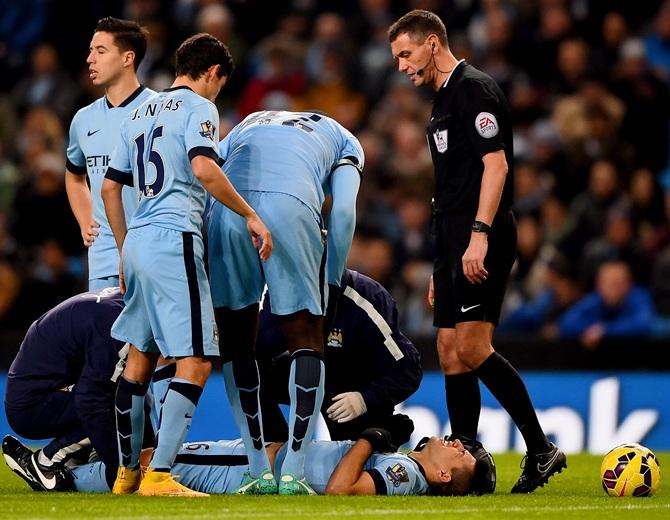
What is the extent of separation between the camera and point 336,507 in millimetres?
5516

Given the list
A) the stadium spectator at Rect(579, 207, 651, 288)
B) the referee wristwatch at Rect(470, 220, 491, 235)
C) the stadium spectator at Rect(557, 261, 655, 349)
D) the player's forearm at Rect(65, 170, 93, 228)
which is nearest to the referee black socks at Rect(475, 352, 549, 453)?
the referee wristwatch at Rect(470, 220, 491, 235)

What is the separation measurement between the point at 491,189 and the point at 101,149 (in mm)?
2225

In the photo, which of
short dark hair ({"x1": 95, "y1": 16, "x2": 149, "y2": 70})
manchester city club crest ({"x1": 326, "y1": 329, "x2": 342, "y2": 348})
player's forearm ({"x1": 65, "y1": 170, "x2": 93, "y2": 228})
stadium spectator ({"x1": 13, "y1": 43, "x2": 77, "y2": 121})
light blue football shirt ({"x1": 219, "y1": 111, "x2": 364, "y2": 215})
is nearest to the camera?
light blue football shirt ({"x1": 219, "y1": 111, "x2": 364, "y2": 215})

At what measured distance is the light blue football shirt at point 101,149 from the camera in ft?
24.2

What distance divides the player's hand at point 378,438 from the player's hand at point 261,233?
985 mm

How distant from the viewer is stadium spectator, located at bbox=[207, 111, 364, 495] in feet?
19.9

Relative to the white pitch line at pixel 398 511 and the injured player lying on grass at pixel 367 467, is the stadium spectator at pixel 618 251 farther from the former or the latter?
the white pitch line at pixel 398 511

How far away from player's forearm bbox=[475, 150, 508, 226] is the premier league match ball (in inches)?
48.5

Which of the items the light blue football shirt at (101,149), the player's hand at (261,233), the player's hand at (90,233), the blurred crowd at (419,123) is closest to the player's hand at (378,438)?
the player's hand at (261,233)

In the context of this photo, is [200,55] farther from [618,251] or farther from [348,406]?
[618,251]

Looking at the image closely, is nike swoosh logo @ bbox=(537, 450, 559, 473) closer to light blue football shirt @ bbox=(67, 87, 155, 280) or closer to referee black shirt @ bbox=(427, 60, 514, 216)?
referee black shirt @ bbox=(427, 60, 514, 216)

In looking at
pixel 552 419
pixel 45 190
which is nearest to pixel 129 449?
pixel 552 419

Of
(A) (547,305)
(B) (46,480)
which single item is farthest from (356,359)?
(A) (547,305)

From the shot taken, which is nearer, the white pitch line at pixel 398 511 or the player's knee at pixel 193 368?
the white pitch line at pixel 398 511
